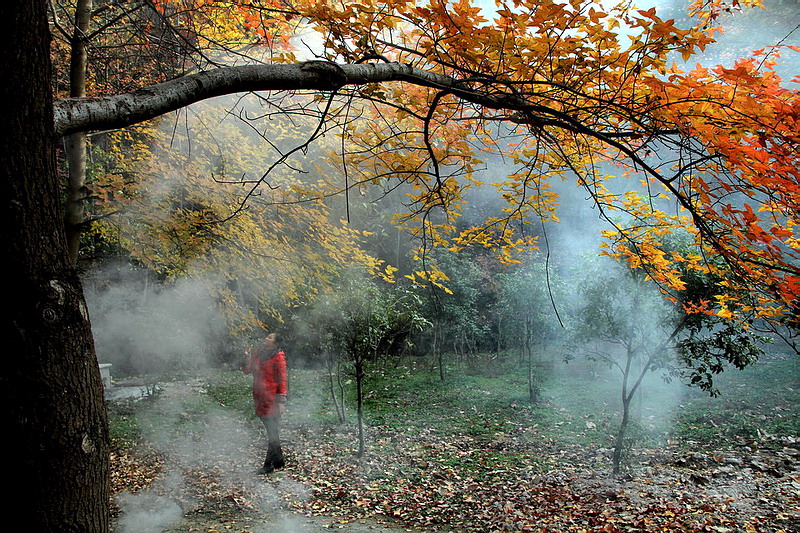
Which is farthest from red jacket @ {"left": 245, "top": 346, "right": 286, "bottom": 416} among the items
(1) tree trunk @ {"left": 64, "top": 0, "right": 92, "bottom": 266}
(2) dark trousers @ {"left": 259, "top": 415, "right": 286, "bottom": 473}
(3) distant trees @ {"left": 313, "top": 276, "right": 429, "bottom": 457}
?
(1) tree trunk @ {"left": 64, "top": 0, "right": 92, "bottom": 266}

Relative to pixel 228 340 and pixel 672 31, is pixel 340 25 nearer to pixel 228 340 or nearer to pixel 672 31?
pixel 672 31

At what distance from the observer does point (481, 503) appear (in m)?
5.09

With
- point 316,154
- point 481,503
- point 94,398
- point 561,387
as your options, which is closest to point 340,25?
point 94,398

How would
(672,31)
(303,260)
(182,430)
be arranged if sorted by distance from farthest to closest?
(182,430) → (303,260) → (672,31)

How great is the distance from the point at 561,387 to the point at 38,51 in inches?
444

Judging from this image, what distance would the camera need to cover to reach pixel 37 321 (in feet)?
3.74

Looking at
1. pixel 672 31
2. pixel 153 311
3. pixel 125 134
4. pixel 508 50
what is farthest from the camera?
pixel 153 311

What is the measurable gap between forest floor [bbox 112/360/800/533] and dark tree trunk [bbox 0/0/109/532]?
12.6 ft

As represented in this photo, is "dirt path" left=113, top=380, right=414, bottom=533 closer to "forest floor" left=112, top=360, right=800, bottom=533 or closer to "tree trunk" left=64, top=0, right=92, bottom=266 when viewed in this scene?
"forest floor" left=112, top=360, right=800, bottom=533

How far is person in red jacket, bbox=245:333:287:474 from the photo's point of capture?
18.3 feet

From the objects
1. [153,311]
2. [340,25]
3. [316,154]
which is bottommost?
[153,311]

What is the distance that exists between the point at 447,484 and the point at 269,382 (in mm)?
2499

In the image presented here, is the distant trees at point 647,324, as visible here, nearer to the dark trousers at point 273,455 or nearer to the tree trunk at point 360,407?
the tree trunk at point 360,407

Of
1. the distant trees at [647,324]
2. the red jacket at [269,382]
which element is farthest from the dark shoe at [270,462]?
the distant trees at [647,324]
